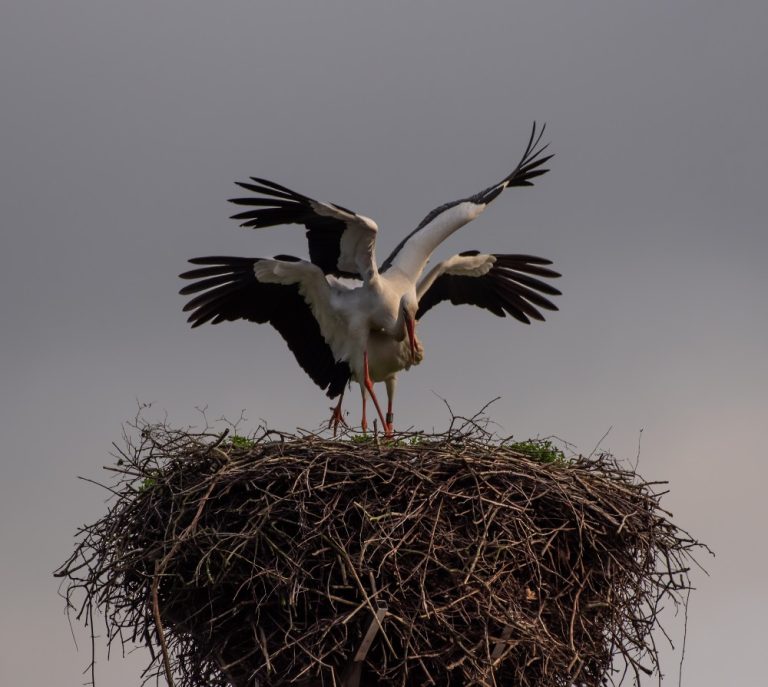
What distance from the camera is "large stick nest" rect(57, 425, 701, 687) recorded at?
26.3 feet

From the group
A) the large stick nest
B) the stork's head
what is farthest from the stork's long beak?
the large stick nest

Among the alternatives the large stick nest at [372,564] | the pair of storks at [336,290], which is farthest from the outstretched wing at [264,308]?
the large stick nest at [372,564]

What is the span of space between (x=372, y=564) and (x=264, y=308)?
3568 mm

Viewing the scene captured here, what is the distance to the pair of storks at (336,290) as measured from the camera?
10.5m

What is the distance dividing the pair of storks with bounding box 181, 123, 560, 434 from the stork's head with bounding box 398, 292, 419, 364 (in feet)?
0.04

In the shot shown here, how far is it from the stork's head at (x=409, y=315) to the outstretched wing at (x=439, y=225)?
490mm

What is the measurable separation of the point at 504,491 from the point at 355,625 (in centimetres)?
121

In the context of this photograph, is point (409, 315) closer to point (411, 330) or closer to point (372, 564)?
point (411, 330)

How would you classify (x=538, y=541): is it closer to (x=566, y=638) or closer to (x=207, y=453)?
(x=566, y=638)

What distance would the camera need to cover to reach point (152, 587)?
7.94 m

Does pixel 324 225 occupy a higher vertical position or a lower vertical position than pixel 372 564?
higher

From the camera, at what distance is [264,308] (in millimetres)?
11172

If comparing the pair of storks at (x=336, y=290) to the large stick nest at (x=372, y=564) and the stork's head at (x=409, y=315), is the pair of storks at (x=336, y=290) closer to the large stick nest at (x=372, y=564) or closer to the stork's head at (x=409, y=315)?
the stork's head at (x=409, y=315)

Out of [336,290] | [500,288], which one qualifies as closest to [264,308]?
[336,290]
